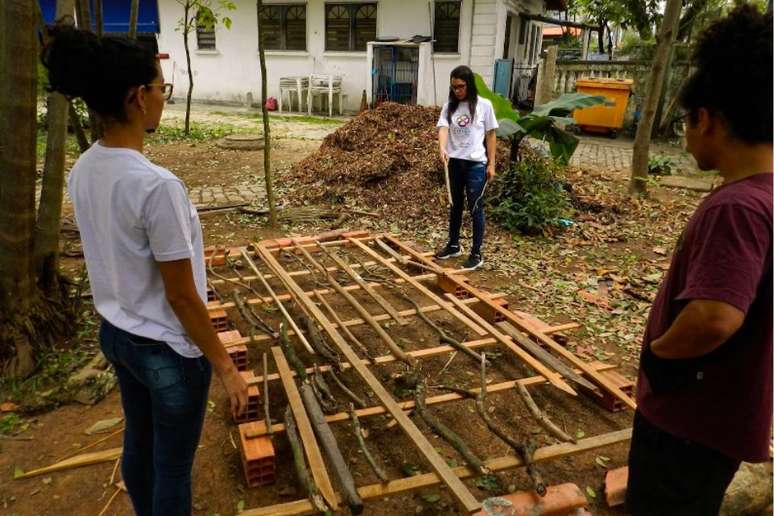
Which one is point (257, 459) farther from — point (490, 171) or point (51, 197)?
point (490, 171)

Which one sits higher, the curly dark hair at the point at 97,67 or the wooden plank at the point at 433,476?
the curly dark hair at the point at 97,67

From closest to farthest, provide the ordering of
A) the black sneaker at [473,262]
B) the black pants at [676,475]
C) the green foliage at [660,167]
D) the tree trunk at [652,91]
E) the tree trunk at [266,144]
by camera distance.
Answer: the black pants at [676,475], the black sneaker at [473,262], the tree trunk at [266,144], the tree trunk at [652,91], the green foliage at [660,167]

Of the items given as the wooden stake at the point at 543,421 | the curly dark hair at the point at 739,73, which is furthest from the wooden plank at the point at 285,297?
the curly dark hair at the point at 739,73

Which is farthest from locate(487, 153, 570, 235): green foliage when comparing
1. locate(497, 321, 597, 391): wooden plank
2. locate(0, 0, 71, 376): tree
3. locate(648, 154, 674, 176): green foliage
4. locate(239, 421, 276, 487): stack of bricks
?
locate(0, 0, 71, 376): tree

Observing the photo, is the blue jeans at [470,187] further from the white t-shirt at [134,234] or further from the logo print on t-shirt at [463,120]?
the white t-shirt at [134,234]

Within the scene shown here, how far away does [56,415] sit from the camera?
2.93 meters

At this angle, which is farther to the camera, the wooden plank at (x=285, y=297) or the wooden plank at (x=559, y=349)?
the wooden plank at (x=285, y=297)

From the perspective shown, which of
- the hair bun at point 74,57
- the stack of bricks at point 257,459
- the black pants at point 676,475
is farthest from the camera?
the stack of bricks at point 257,459

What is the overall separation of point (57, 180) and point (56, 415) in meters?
1.44

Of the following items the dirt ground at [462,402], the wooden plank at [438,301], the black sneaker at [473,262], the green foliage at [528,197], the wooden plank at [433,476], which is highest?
the green foliage at [528,197]

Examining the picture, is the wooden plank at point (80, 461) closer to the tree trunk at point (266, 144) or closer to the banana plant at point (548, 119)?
the tree trunk at point (266, 144)

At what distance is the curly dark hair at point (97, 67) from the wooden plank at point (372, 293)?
2.42m

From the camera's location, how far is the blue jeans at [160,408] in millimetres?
1562

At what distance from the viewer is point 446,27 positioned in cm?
1426
